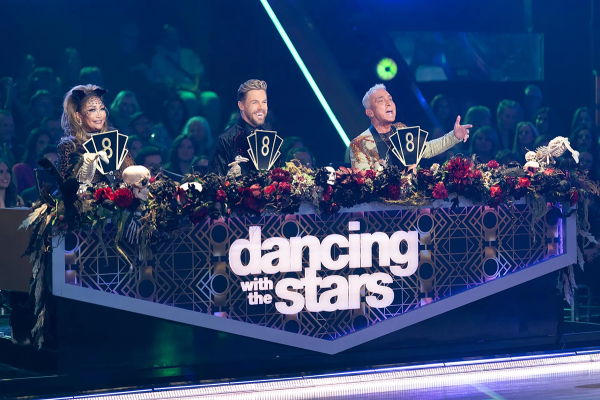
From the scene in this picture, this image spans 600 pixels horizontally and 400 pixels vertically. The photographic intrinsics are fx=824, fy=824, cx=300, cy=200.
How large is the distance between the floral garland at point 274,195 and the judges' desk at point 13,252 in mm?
257

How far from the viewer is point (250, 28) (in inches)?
328

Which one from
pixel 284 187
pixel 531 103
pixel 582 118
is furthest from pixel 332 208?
pixel 531 103

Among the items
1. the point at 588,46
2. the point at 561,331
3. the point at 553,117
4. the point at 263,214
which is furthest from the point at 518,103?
the point at 263,214

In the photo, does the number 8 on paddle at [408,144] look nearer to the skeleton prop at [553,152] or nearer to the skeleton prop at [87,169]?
the skeleton prop at [553,152]

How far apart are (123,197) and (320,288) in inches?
50.0

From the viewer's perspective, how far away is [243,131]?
5367 mm

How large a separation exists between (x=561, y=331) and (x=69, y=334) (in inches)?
121

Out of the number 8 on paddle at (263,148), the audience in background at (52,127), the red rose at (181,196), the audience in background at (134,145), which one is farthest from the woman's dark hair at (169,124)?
the red rose at (181,196)

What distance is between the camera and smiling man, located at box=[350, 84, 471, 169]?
564 cm

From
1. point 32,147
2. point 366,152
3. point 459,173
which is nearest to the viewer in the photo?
point 459,173

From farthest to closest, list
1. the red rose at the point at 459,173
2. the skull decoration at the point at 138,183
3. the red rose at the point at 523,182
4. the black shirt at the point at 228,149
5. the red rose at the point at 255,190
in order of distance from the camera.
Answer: the black shirt at the point at 228,149 < the red rose at the point at 523,182 < the red rose at the point at 459,173 < the red rose at the point at 255,190 < the skull decoration at the point at 138,183

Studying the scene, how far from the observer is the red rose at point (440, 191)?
4879mm

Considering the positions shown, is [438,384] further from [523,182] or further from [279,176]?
[279,176]

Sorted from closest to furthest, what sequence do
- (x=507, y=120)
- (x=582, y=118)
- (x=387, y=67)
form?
(x=582, y=118) → (x=507, y=120) → (x=387, y=67)
